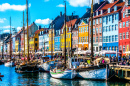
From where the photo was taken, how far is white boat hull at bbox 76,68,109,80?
139ft

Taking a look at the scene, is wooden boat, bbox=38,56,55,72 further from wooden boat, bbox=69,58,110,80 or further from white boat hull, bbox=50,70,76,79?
wooden boat, bbox=69,58,110,80

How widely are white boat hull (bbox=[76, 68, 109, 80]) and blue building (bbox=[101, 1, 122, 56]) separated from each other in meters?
29.7

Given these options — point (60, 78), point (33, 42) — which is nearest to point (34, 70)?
point (60, 78)

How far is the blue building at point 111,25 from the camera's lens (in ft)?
242

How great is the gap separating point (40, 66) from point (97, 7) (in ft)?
111

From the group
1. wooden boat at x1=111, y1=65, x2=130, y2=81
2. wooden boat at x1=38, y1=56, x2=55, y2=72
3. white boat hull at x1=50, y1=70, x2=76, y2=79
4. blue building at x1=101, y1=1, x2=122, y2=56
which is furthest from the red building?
white boat hull at x1=50, y1=70, x2=76, y2=79

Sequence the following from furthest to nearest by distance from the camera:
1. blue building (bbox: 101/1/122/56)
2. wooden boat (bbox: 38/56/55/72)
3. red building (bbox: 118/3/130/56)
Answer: blue building (bbox: 101/1/122/56)
red building (bbox: 118/3/130/56)
wooden boat (bbox: 38/56/55/72)

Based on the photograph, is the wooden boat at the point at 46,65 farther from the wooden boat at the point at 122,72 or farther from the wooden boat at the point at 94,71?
the wooden boat at the point at 122,72

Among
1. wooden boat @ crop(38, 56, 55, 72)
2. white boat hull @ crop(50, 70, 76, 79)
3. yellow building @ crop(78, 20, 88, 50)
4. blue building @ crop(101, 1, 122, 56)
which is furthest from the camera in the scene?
yellow building @ crop(78, 20, 88, 50)

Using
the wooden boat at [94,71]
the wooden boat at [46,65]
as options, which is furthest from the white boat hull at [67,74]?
the wooden boat at [46,65]

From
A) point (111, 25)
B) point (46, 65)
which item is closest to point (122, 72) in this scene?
point (46, 65)

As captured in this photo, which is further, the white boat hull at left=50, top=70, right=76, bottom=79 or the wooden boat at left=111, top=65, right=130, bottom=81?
the white boat hull at left=50, top=70, right=76, bottom=79

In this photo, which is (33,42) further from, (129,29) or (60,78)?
(60,78)

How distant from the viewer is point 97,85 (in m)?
39.2
